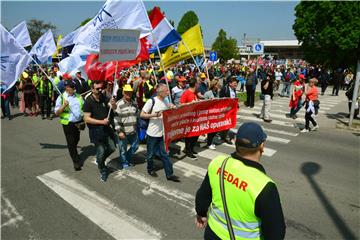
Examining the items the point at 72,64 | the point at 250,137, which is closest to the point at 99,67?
the point at 72,64

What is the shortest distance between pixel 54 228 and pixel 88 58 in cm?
451

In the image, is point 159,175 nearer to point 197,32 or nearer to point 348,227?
point 348,227

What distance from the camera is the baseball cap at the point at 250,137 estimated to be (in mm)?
2158

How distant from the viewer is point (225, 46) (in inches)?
2414

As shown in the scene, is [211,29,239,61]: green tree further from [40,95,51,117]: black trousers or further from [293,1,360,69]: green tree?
[40,95,51,117]: black trousers

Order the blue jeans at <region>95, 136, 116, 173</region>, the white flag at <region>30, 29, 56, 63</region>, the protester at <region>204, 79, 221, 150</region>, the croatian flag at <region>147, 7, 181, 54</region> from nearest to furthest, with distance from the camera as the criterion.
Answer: the blue jeans at <region>95, 136, 116, 173</region>
the protester at <region>204, 79, 221, 150</region>
the croatian flag at <region>147, 7, 181, 54</region>
the white flag at <region>30, 29, 56, 63</region>

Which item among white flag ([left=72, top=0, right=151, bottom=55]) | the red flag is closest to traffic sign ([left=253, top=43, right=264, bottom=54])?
white flag ([left=72, top=0, right=151, bottom=55])

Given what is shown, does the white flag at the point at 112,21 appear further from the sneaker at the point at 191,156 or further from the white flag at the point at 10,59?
the sneaker at the point at 191,156

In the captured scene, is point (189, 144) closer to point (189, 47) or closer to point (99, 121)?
point (99, 121)

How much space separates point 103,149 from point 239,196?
411 centimetres

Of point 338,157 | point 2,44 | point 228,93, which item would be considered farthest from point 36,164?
point 338,157

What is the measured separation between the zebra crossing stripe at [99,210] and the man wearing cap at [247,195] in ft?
6.51

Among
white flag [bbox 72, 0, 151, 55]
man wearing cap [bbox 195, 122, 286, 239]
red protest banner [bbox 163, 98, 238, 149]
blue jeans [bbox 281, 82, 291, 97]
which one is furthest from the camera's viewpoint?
blue jeans [bbox 281, 82, 291, 97]

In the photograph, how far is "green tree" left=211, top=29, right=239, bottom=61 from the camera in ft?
199
